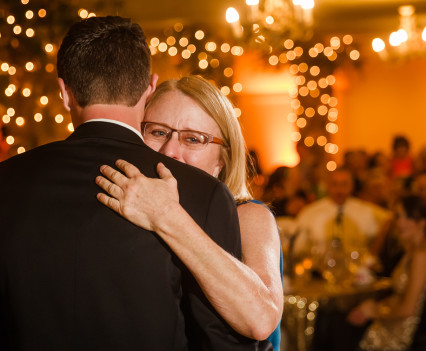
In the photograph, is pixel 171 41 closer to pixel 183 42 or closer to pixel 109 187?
pixel 183 42

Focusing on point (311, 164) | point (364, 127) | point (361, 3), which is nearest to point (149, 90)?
point (311, 164)

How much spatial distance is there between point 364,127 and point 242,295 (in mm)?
11525

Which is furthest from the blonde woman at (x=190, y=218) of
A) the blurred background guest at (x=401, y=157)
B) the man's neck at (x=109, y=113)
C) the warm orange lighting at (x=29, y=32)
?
the blurred background guest at (x=401, y=157)

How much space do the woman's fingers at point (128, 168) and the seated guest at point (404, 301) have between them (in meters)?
3.05

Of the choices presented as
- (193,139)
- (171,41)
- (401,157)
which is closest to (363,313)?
(193,139)

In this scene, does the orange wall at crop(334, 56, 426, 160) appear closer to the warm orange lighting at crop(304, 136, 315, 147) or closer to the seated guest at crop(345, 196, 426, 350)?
the warm orange lighting at crop(304, 136, 315, 147)

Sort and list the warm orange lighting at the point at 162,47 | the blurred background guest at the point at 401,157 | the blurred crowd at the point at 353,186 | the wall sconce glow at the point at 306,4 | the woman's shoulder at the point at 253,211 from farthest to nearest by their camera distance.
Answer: the blurred background guest at the point at 401,157, the warm orange lighting at the point at 162,47, the wall sconce glow at the point at 306,4, the blurred crowd at the point at 353,186, the woman's shoulder at the point at 253,211

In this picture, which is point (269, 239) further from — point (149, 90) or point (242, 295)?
point (149, 90)

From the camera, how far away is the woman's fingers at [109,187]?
1.19m

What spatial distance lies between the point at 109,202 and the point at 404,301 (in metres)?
3.13

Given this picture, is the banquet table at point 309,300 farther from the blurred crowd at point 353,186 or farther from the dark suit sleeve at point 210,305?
the dark suit sleeve at point 210,305

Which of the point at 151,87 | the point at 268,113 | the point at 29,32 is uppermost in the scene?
the point at 29,32

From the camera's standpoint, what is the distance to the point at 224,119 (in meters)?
1.88

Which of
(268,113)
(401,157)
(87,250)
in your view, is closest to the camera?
(87,250)
